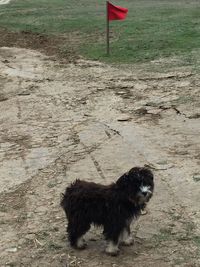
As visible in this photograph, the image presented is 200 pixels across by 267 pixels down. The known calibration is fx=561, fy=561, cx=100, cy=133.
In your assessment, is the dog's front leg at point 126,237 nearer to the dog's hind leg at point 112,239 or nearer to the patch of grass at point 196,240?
the dog's hind leg at point 112,239

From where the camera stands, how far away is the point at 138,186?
210 inches

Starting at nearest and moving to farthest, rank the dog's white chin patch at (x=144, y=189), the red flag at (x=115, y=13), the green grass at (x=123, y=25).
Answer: the dog's white chin patch at (x=144, y=189) < the green grass at (x=123, y=25) < the red flag at (x=115, y=13)

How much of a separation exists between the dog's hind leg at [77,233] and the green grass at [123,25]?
8312 millimetres

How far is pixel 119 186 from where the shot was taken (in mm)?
5492

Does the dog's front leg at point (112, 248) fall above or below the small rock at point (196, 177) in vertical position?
above

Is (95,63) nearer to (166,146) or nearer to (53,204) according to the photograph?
(166,146)

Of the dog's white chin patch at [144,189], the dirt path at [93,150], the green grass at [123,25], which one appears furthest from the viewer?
the green grass at [123,25]

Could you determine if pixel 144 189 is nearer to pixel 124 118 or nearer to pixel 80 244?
pixel 80 244

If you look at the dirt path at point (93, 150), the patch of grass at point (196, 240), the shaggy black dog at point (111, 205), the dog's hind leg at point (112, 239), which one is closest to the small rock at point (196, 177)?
the dirt path at point (93, 150)

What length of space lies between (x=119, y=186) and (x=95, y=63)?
9012 millimetres

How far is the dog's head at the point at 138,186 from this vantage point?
17.4ft

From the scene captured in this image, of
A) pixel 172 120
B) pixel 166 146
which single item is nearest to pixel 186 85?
pixel 172 120

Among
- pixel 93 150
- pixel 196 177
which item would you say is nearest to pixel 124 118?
pixel 93 150

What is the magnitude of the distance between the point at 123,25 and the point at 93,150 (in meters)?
11.0
